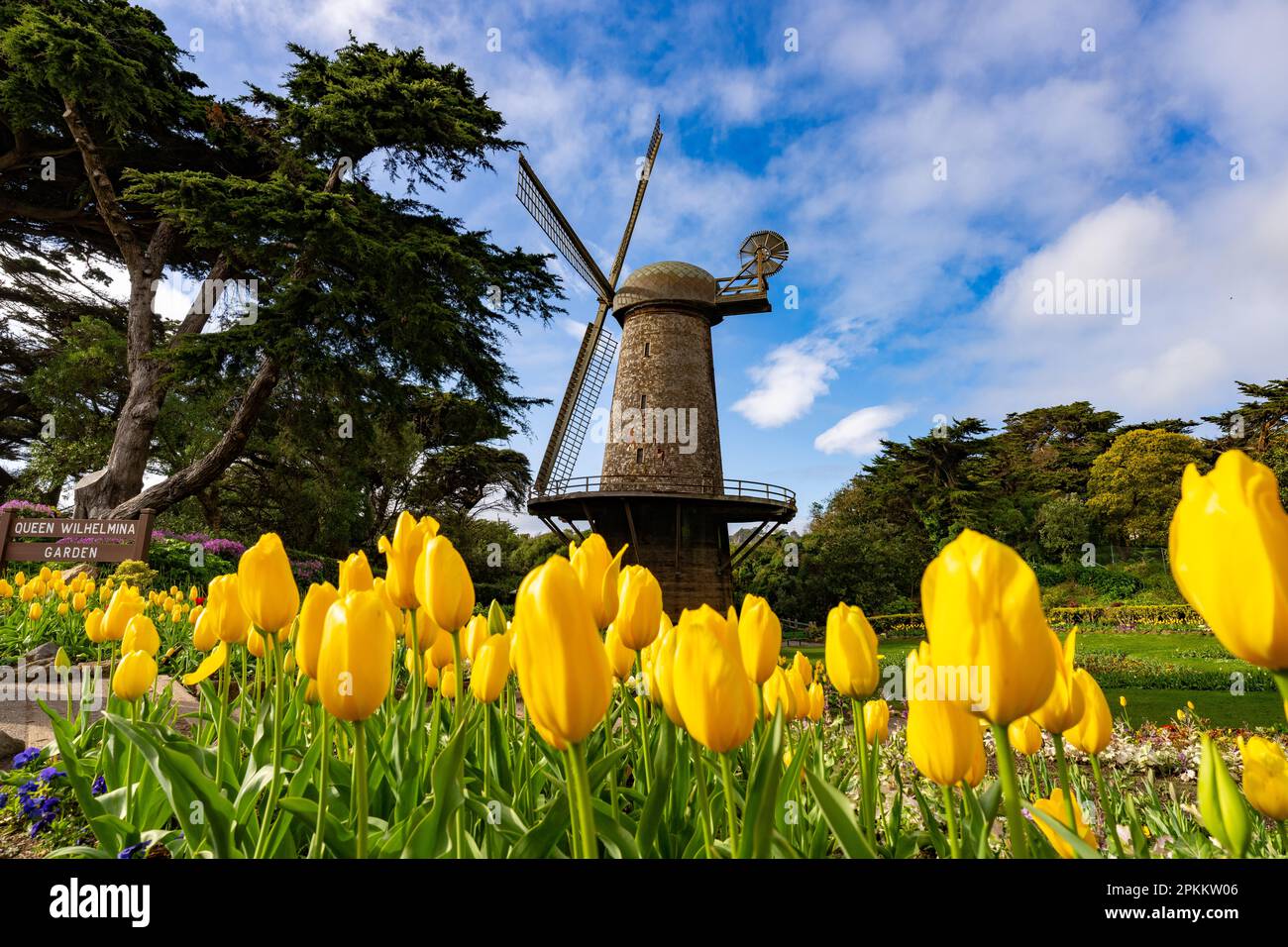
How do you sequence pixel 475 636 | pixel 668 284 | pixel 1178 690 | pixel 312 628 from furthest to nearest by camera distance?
pixel 668 284 → pixel 1178 690 → pixel 475 636 → pixel 312 628

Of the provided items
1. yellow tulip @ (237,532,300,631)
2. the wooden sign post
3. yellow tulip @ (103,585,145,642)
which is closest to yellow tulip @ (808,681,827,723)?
yellow tulip @ (237,532,300,631)

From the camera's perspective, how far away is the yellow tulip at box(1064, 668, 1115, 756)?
1096 millimetres

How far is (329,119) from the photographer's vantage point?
536 inches

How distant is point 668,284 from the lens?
17.0 meters

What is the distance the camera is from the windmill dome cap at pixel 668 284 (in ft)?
55.7

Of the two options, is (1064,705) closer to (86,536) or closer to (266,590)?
(266,590)

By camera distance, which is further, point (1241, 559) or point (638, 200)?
point (638, 200)

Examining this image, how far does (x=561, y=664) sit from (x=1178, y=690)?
16572 mm

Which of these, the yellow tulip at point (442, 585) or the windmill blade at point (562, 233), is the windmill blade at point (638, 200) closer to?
the windmill blade at point (562, 233)

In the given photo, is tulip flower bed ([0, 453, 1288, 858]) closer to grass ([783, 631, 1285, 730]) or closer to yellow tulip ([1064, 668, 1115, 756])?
yellow tulip ([1064, 668, 1115, 756])

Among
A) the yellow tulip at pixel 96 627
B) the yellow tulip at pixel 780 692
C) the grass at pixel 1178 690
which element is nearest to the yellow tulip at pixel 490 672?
the yellow tulip at pixel 780 692

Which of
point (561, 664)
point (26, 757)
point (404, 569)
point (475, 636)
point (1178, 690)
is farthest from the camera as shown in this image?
point (1178, 690)

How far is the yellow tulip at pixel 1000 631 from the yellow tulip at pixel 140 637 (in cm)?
201

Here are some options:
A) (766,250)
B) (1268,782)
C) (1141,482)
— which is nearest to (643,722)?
(1268,782)
